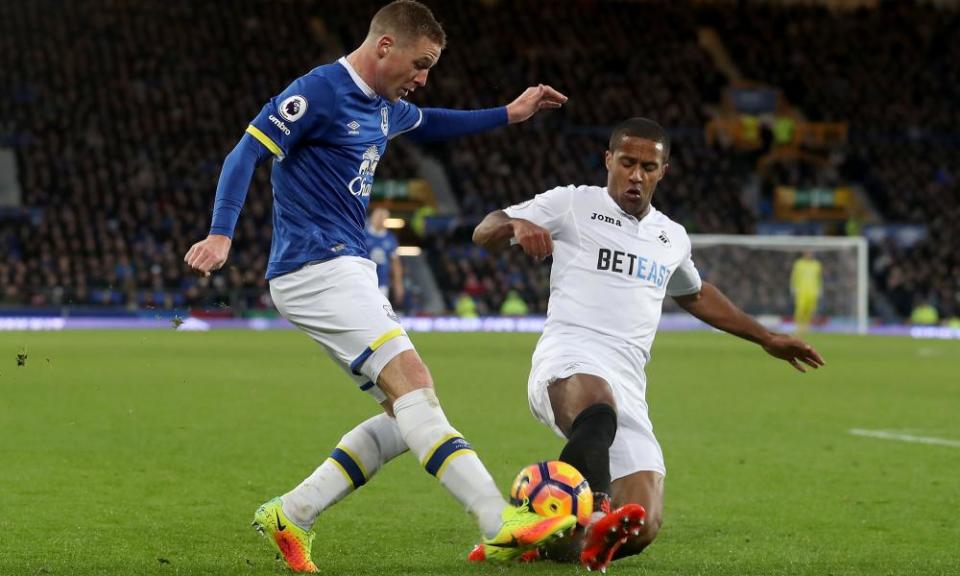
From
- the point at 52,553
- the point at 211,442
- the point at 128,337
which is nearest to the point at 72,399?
the point at 211,442

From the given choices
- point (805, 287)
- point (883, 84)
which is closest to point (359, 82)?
point (805, 287)

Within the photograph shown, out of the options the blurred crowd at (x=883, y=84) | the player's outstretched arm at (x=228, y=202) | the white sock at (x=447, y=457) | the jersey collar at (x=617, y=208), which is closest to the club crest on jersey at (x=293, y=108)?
the player's outstretched arm at (x=228, y=202)

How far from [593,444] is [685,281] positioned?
4.44 feet

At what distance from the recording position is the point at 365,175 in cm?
488

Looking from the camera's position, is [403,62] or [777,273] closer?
[403,62]

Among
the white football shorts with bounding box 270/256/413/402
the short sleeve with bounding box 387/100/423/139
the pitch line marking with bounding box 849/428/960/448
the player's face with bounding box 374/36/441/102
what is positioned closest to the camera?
the white football shorts with bounding box 270/256/413/402

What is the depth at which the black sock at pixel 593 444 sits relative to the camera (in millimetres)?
4598

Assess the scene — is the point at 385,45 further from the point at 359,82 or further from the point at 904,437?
the point at 904,437

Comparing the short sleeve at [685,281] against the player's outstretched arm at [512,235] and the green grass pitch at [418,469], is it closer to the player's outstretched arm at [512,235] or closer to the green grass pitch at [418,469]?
the player's outstretched arm at [512,235]

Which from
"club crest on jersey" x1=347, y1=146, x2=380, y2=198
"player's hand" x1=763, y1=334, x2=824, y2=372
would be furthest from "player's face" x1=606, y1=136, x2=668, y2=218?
"club crest on jersey" x1=347, y1=146, x2=380, y2=198

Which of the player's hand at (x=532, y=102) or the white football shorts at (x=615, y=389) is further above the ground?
the player's hand at (x=532, y=102)

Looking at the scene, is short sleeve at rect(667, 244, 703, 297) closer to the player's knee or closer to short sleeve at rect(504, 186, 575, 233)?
short sleeve at rect(504, 186, 575, 233)

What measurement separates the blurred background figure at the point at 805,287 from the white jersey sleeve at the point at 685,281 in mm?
22779

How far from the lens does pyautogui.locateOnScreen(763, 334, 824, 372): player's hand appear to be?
5.59 m
